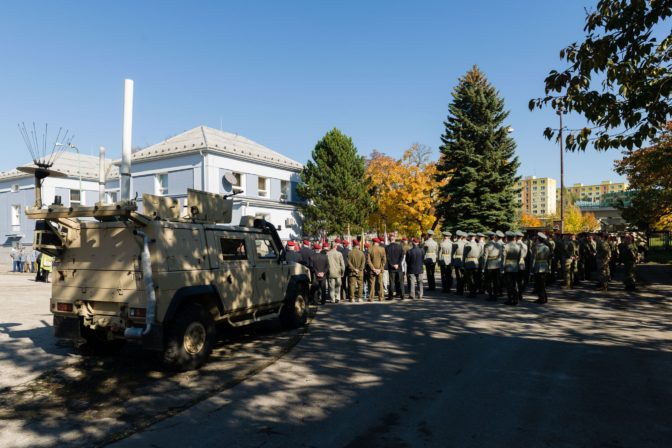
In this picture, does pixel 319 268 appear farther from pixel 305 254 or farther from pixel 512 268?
pixel 512 268

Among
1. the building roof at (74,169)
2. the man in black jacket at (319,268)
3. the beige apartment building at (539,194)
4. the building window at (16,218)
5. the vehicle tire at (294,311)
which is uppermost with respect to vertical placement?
the beige apartment building at (539,194)

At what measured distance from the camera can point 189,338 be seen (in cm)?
701

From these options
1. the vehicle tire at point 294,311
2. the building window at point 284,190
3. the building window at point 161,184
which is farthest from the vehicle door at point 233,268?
the building window at point 284,190

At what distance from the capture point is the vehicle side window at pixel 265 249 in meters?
9.12

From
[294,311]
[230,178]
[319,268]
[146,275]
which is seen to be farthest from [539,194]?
[146,275]

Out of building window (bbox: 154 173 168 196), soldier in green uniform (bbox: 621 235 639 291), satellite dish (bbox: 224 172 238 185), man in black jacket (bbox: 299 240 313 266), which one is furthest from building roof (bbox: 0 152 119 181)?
soldier in green uniform (bbox: 621 235 639 291)

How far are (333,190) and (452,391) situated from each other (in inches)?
1159

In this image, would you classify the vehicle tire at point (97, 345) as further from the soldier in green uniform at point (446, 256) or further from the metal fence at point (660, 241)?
the metal fence at point (660, 241)

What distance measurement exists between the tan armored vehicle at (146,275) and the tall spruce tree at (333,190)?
26.2m

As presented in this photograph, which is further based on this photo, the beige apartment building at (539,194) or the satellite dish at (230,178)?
the beige apartment building at (539,194)

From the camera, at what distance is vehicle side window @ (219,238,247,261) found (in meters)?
8.12

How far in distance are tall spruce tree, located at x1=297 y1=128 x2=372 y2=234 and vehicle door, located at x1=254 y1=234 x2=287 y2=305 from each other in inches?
970

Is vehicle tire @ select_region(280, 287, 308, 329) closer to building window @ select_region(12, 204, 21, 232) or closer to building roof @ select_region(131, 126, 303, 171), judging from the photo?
building roof @ select_region(131, 126, 303, 171)

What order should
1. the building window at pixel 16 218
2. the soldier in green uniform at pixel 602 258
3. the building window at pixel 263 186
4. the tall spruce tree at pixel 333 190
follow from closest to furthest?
the soldier in green uniform at pixel 602 258 < the tall spruce tree at pixel 333 190 < the building window at pixel 263 186 < the building window at pixel 16 218
